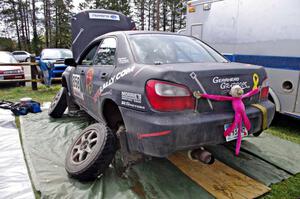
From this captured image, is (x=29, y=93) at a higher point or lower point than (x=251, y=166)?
higher

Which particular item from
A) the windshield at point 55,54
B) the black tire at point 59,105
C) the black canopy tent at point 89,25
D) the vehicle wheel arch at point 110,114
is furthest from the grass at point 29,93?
the vehicle wheel arch at point 110,114

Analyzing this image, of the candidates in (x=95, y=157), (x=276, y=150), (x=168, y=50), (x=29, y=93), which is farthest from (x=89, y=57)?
(x=29, y=93)

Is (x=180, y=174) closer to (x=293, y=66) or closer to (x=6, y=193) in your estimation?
(x=6, y=193)

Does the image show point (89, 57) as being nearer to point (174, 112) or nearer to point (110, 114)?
point (110, 114)

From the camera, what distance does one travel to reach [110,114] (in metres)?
3.05

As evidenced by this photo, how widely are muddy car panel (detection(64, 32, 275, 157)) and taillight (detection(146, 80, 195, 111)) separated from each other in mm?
37

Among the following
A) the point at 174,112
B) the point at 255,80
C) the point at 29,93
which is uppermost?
the point at 255,80

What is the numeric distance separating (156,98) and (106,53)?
1.42m

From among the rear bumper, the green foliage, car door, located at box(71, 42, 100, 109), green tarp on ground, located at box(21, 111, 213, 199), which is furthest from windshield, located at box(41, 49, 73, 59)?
the green foliage

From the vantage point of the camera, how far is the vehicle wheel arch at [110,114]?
2.90 metres

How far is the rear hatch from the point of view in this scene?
215 cm

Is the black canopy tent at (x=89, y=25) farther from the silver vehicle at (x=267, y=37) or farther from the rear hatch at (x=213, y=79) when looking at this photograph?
the rear hatch at (x=213, y=79)

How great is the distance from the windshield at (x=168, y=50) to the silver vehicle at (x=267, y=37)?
1602 millimetres

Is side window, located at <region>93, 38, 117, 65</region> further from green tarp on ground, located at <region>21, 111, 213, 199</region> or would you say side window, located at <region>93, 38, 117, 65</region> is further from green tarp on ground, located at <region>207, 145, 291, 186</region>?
green tarp on ground, located at <region>207, 145, 291, 186</region>
